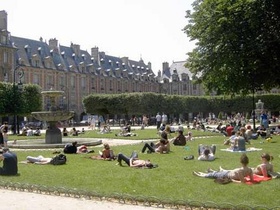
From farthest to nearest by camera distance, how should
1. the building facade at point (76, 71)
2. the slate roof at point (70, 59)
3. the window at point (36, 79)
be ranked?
1. the slate roof at point (70, 59)
2. the window at point (36, 79)
3. the building facade at point (76, 71)

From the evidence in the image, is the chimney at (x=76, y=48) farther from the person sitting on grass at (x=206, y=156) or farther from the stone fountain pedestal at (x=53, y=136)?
the person sitting on grass at (x=206, y=156)

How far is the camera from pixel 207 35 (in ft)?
94.5

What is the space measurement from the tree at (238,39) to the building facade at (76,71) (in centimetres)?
3220

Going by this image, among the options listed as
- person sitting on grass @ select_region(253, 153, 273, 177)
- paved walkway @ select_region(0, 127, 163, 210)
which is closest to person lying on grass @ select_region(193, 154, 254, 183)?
person sitting on grass @ select_region(253, 153, 273, 177)

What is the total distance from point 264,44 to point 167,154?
12369mm

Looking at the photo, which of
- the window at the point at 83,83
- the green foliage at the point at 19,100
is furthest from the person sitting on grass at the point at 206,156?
the window at the point at 83,83

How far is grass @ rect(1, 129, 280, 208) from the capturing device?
372 inches

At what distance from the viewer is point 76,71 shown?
8600cm

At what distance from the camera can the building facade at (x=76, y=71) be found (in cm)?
6965

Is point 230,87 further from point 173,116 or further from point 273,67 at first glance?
point 173,116

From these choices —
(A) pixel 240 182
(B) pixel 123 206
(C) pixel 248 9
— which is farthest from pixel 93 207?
(C) pixel 248 9

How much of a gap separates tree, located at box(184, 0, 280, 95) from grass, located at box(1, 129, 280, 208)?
12001 mm

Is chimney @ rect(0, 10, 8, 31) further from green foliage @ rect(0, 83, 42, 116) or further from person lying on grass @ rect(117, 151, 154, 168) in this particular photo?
person lying on grass @ rect(117, 151, 154, 168)

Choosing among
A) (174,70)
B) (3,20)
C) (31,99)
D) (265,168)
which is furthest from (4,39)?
(265,168)
